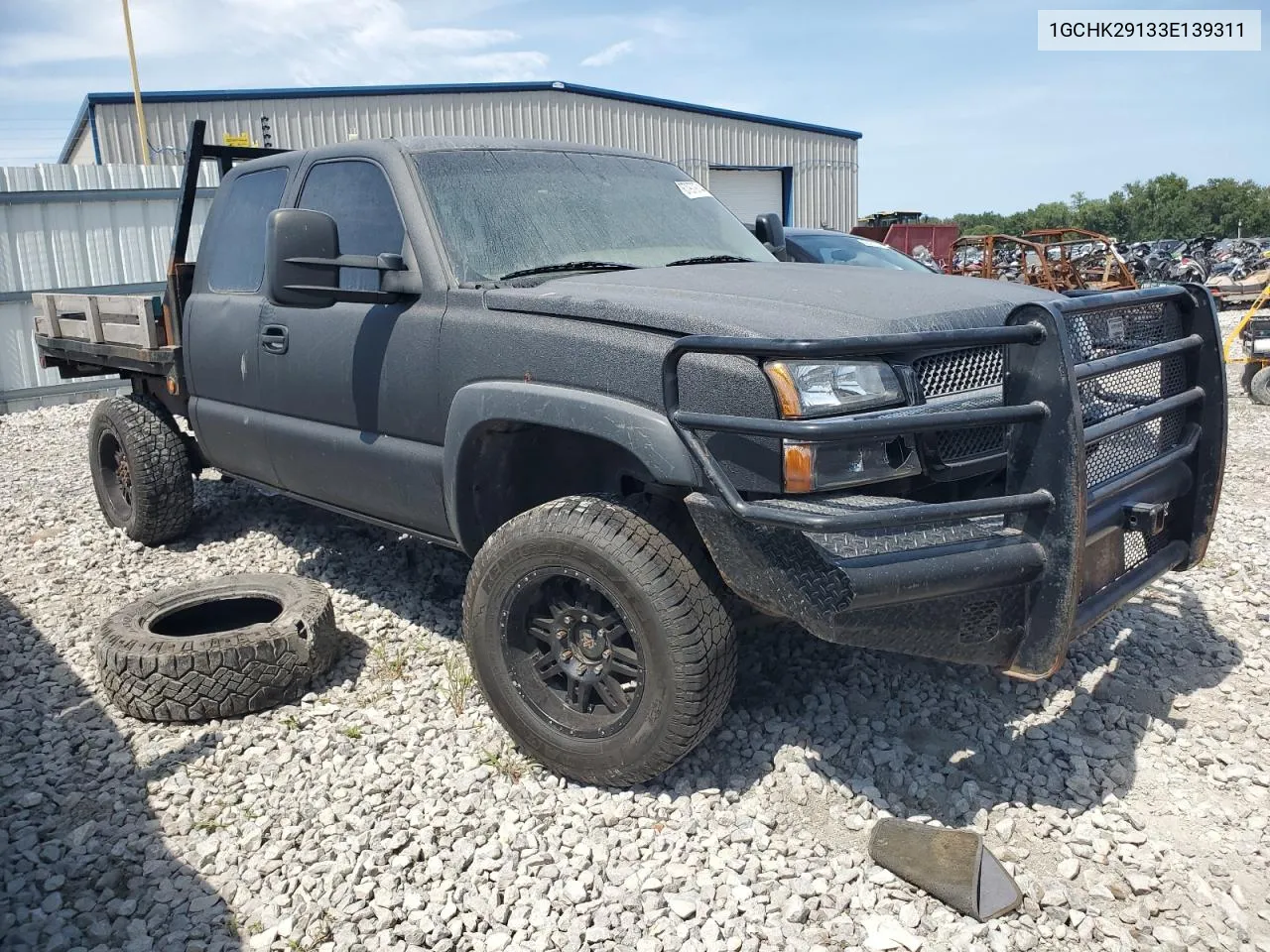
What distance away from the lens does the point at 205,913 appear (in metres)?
2.59

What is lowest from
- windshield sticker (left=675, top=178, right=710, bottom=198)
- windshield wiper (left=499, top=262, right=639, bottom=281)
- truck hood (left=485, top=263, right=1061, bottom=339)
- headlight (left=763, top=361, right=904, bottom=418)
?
headlight (left=763, top=361, right=904, bottom=418)

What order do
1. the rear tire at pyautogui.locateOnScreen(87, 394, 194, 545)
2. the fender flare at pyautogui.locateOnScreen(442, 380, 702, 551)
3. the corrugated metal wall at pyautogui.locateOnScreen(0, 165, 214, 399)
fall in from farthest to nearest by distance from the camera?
the corrugated metal wall at pyautogui.locateOnScreen(0, 165, 214, 399), the rear tire at pyautogui.locateOnScreen(87, 394, 194, 545), the fender flare at pyautogui.locateOnScreen(442, 380, 702, 551)

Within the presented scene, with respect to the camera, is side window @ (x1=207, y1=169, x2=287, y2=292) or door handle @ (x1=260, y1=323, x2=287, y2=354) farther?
side window @ (x1=207, y1=169, x2=287, y2=292)

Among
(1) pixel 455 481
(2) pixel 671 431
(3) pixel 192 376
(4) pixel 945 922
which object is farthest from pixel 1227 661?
(3) pixel 192 376

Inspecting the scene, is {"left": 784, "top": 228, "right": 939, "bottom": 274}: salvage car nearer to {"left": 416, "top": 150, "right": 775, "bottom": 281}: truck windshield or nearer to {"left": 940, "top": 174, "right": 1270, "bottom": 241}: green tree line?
{"left": 416, "top": 150, "right": 775, "bottom": 281}: truck windshield

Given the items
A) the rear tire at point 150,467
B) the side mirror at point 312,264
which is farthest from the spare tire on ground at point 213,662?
the rear tire at point 150,467

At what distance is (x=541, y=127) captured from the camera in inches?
837

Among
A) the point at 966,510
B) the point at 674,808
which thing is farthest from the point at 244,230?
the point at 966,510

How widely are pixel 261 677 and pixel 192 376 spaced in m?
1.98

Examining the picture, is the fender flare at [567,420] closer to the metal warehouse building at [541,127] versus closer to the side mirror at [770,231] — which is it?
the side mirror at [770,231]

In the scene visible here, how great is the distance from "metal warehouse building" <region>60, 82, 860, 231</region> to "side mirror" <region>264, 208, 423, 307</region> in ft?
40.8

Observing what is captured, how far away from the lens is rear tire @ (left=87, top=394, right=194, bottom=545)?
5.36 meters

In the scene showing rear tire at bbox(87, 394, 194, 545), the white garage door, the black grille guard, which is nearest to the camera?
the black grille guard

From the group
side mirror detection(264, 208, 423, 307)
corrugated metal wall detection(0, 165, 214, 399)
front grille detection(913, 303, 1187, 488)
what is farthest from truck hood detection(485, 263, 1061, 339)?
corrugated metal wall detection(0, 165, 214, 399)
